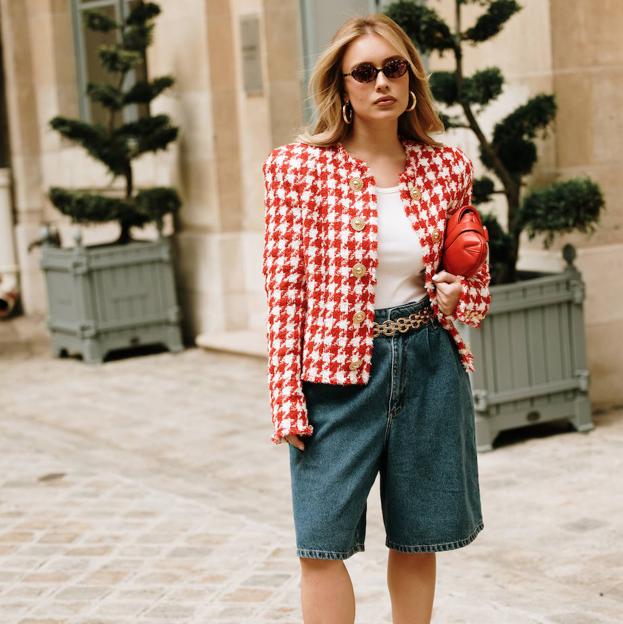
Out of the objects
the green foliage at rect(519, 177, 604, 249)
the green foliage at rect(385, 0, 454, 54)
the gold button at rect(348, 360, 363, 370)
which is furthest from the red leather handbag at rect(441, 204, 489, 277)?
the green foliage at rect(385, 0, 454, 54)

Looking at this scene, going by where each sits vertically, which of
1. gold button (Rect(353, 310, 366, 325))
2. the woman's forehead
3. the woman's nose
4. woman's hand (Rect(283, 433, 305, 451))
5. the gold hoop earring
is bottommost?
woman's hand (Rect(283, 433, 305, 451))

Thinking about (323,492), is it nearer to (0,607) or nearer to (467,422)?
(467,422)

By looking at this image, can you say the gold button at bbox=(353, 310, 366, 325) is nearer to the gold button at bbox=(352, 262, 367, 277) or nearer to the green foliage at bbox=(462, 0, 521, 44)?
the gold button at bbox=(352, 262, 367, 277)

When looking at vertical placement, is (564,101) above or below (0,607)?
above

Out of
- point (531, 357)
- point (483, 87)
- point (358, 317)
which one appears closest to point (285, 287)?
point (358, 317)

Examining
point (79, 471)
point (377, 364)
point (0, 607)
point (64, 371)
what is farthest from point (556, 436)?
point (64, 371)

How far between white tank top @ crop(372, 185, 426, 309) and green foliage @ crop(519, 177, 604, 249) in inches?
138

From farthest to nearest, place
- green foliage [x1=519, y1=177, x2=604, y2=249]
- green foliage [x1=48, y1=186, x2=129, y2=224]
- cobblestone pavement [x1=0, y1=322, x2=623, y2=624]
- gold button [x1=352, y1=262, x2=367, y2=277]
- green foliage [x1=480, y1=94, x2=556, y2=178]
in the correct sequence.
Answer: green foliage [x1=48, y1=186, x2=129, y2=224] < green foliage [x1=480, y1=94, x2=556, y2=178] < green foliage [x1=519, y1=177, x2=604, y2=249] < cobblestone pavement [x1=0, y1=322, x2=623, y2=624] < gold button [x1=352, y1=262, x2=367, y2=277]

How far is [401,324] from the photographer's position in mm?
3441

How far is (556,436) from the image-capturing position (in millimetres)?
7109

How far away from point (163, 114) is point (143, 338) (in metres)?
1.84

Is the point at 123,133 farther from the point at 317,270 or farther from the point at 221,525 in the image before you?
the point at 317,270

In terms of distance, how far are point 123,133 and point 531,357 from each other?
4.99 meters

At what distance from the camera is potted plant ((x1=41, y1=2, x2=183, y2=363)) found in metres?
10.7
